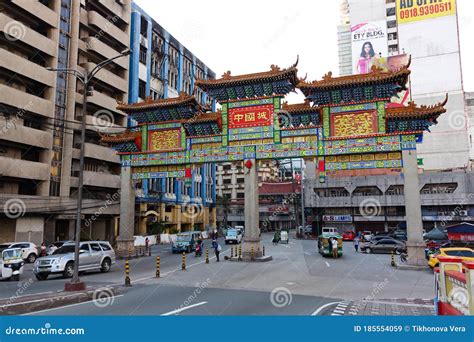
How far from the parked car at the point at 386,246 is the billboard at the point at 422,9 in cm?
5956

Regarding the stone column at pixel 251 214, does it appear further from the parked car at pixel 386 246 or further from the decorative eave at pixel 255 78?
the parked car at pixel 386 246

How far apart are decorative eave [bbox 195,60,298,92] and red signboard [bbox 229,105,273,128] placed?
1.70 m

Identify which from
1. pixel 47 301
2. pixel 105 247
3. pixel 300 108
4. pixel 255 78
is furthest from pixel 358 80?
pixel 47 301

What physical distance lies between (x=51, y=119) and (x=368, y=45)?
218 feet

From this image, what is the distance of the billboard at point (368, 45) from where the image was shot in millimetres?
76812

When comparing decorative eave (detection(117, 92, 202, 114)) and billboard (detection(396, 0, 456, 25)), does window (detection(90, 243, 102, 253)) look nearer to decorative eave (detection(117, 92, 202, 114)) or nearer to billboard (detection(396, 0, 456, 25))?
decorative eave (detection(117, 92, 202, 114))

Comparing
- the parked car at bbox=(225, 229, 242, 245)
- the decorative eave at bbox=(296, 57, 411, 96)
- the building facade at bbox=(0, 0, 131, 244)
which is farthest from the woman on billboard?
the decorative eave at bbox=(296, 57, 411, 96)

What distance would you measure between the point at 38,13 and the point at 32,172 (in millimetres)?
14345

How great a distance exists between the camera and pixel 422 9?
7350 centimetres


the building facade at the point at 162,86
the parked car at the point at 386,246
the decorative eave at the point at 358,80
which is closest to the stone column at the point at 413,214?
the decorative eave at the point at 358,80

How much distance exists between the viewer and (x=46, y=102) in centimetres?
3347

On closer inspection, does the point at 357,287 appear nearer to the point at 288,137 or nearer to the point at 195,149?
the point at 288,137

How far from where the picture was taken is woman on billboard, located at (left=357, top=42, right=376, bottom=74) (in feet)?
255

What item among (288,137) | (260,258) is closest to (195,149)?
(288,137)
